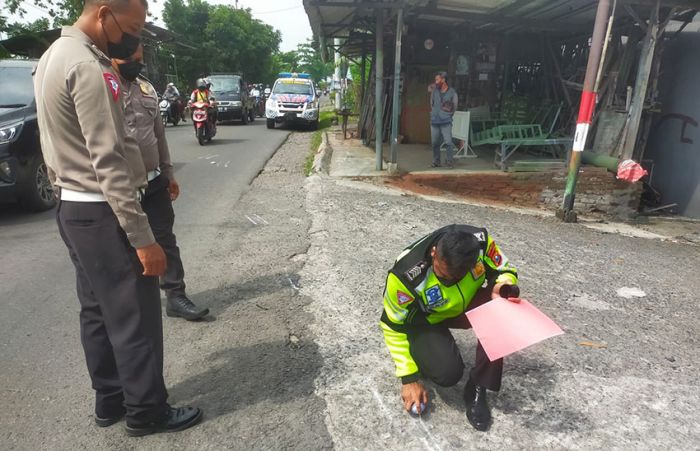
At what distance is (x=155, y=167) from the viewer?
8.52ft

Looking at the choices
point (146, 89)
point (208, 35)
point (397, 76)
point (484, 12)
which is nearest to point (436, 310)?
point (146, 89)

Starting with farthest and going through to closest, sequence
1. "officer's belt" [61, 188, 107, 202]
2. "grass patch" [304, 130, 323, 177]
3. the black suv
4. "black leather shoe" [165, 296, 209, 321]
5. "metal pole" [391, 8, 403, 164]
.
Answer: "grass patch" [304, 130, 323, 177]
"metal pole" [391, 8, 403, 164]
the black suv
"black leather shoe" [165, 296, 209, 321]
"officer's belt" [61, 188, 107, 202]

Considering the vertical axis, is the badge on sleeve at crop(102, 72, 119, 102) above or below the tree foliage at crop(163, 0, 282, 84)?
below

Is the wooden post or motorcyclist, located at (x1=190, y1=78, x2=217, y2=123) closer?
the wooden post

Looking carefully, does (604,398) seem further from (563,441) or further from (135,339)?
(135,339)

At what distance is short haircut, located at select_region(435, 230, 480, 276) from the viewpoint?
200 centimetres

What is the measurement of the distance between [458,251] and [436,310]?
46 cm

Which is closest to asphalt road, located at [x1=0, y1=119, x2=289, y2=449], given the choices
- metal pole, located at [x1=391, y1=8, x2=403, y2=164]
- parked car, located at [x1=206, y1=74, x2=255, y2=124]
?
metal pole, located at [x1=391, y1=8, x2=403, y2=164]

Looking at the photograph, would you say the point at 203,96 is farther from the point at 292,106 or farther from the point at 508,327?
the point at 508,327

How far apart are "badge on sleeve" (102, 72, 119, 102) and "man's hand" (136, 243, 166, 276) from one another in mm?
563

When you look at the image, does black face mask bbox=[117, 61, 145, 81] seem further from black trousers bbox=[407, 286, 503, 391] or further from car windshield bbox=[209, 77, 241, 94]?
car windshield bbox=[209, 77, 241, 94]

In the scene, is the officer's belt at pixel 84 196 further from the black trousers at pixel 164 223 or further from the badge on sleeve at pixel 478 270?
the badge on sleeve at pixel 478 270

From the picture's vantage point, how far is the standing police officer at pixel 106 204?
164cm

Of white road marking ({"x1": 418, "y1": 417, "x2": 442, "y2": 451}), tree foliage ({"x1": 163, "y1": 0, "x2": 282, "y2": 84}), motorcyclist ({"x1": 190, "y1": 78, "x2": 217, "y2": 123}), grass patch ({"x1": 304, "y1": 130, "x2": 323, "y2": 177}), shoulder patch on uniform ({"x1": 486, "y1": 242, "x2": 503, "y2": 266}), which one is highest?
tree foliage ({"x1": 163, "y1": 0, "x2": 282, "y2": 84})
